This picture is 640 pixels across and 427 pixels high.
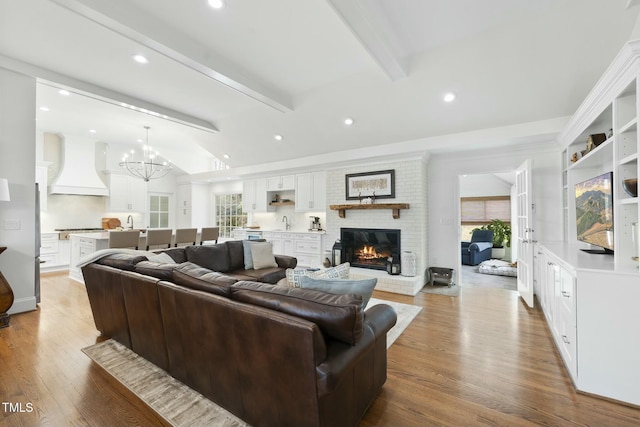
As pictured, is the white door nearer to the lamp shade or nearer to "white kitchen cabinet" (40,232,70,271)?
the lamp shade

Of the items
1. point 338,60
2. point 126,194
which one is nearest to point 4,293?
point 338,60

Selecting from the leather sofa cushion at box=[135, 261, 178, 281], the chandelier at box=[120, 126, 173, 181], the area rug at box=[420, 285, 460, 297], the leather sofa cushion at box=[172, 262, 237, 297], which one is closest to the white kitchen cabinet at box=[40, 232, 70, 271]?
the chandelier at box=[120, 126, 173, 181]

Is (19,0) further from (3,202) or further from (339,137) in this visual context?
(339,137)

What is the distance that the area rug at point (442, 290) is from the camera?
4527mm

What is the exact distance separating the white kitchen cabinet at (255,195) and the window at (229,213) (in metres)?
0.80

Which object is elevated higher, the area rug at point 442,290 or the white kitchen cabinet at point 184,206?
the white kitchen cabinet at point 184,206

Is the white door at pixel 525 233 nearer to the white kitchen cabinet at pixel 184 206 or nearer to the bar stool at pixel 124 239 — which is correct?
the bar stool at pixel 124 239

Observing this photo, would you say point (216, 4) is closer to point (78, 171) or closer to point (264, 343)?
point (264, 343)

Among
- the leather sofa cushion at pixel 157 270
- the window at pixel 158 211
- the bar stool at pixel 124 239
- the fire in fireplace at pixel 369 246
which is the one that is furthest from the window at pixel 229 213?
the leather sofa cushion at pixel 157 270

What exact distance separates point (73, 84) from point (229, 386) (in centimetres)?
449

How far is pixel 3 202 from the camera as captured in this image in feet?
11.6

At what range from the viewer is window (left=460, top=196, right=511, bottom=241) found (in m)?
8.07

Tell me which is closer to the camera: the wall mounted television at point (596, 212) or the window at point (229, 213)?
the wall mounted television at point (596, 212)

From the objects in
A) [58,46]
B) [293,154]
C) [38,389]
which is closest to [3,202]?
[58,46]
